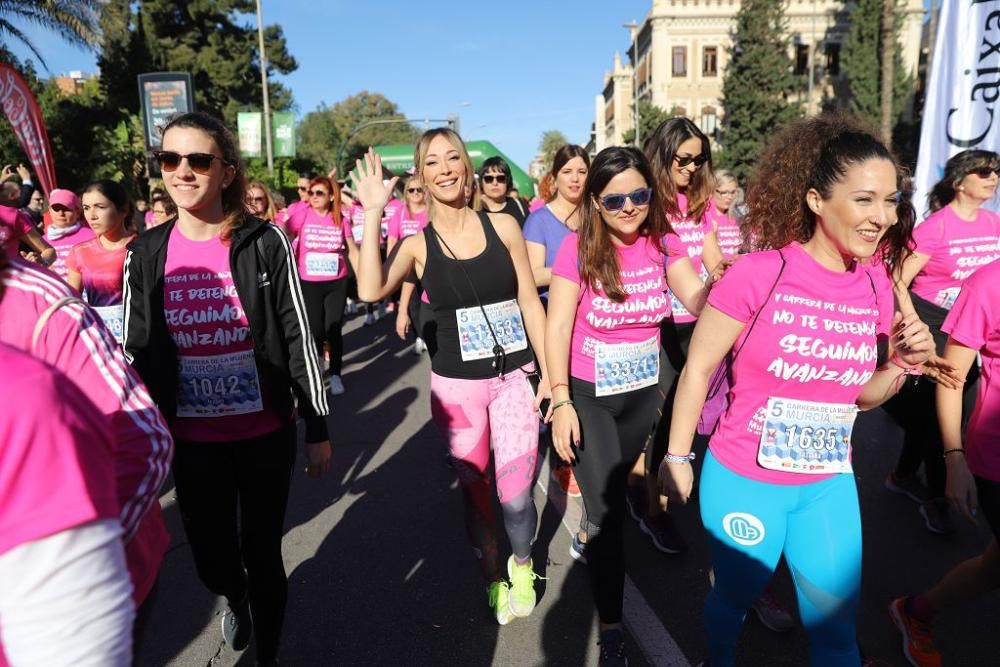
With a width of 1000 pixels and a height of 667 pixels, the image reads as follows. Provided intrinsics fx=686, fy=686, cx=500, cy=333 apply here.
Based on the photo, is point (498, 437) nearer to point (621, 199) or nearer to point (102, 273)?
point (621, 199)

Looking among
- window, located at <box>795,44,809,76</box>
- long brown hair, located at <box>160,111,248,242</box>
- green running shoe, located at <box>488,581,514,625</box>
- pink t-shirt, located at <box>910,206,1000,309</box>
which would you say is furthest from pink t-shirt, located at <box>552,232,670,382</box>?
window, located at <box>795,44,809,76</box>

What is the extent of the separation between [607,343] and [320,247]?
4.70 m

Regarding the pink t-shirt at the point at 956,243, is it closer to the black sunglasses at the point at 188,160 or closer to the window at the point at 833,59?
the black sunglasses at the point at 188,160

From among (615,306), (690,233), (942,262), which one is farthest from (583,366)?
(942,262)

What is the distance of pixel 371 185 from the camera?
3.08m

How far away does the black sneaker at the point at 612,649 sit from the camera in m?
2.64

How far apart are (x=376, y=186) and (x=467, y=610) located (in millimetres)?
2003

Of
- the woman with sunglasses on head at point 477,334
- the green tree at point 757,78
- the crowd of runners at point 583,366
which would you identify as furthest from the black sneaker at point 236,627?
the green tree at point 757,78

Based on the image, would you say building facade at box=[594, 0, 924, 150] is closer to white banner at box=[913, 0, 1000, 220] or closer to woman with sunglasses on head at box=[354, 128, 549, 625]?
white banner at box=[913, 0, 1000, 220]

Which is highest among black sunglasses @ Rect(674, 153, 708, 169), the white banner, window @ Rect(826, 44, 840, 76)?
window @ Rect(826, 44, 840, 76)

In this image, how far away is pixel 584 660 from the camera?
2.82 meters

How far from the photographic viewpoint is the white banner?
5.37m

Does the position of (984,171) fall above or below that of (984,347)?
above

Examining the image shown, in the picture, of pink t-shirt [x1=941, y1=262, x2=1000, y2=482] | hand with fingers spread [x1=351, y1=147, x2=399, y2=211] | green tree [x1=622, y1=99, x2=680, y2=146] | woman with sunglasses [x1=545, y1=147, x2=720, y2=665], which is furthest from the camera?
green tree [x1=622, y1=99, x2=680, y2=146]
